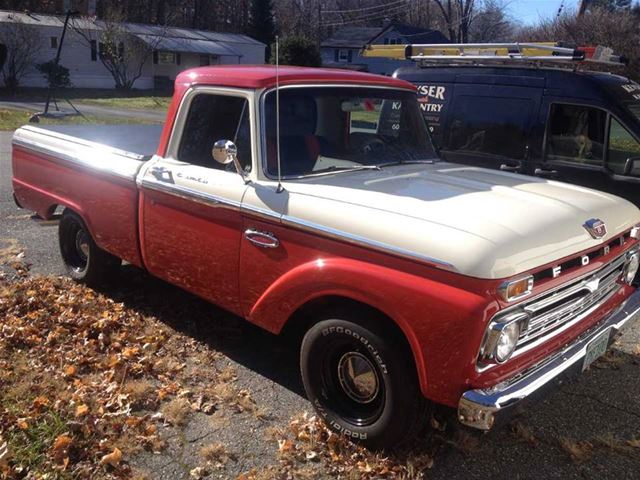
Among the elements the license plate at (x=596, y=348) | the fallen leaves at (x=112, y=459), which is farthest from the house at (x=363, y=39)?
the fallen leaves at (x=112, y=459)

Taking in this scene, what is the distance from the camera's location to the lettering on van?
616 centimetres

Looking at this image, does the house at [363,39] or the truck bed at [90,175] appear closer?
the truck bed at [90,175]

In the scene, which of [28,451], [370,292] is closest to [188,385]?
[28,451]

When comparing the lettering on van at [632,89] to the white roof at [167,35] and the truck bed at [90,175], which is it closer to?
the truck bed at [90,175]

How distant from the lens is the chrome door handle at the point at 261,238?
344 cm

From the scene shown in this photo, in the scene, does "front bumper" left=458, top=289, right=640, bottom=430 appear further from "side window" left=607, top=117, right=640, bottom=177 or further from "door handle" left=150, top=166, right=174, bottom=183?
"side window" left=607, top=117, right=640, bottom=177

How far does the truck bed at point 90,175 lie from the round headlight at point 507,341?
109 inches

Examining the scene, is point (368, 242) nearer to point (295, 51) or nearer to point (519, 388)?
point (519, 388)

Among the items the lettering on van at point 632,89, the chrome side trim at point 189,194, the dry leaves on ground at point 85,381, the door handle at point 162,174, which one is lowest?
the dry leaves on ground at point 85,381

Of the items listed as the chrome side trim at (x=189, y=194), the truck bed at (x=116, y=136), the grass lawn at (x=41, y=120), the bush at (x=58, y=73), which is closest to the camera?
the chrome side trim at (x=189, y=194)

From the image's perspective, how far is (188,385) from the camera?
3951mm

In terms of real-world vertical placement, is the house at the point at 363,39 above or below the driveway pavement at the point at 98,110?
above

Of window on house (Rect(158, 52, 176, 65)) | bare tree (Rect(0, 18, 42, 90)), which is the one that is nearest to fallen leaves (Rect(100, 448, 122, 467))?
bare tree (Rect(0, 18, 42, 90))

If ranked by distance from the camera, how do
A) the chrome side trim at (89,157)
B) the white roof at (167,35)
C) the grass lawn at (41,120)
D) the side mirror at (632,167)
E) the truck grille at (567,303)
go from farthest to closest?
the white roof at (167,35) < the grass lawn at (41,120) < the side mirror at (632,167) < the chrome side trim at (89,157) < the truck grille at (567,303)
